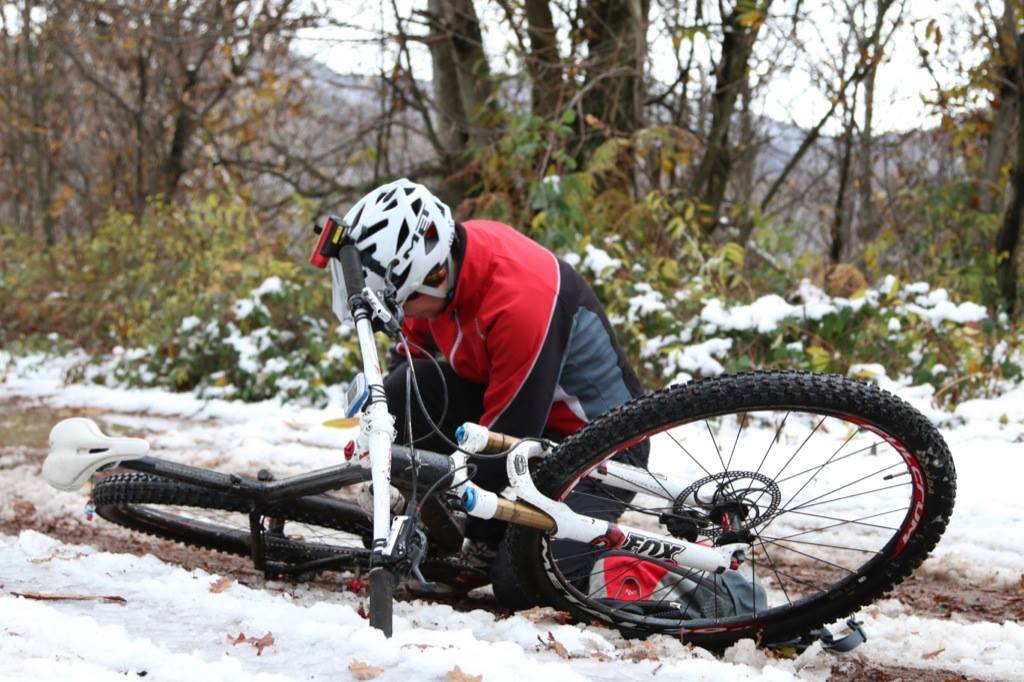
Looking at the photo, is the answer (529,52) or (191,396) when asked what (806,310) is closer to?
(529,52)

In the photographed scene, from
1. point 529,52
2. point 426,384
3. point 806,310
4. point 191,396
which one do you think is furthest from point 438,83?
point 426,384

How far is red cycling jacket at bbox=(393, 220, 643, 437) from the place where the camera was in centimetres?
272

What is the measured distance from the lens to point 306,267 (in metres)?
7.91

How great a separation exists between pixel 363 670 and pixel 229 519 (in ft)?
4.54

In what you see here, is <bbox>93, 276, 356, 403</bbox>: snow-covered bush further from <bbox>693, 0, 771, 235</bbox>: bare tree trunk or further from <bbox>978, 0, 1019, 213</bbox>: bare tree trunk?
<bbox>978, 0, 1019, 213</bbox>: bare tree trunk

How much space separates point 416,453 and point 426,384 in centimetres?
97

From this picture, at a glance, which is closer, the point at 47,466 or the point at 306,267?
the point at 47,466

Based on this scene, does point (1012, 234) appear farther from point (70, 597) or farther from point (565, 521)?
point (70, 597)

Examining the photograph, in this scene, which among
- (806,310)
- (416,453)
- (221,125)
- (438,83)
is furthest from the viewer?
(221,125)

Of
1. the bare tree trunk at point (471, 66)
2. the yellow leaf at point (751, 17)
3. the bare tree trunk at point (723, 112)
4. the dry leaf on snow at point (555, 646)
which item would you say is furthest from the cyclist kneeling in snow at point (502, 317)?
the bare tree trunk at point (723, 112)

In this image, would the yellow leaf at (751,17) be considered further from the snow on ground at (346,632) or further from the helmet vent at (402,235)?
the helmet vent at (402,235)

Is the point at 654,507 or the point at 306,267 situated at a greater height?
the point at 306,267

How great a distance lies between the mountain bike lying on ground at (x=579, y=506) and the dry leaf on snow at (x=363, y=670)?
23 centimetres

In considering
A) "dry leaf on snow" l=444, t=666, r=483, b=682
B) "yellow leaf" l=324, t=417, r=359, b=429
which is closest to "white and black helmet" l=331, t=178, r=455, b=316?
Answer: "dry leaf on snow" l=444, t=666, r=483, b=682
